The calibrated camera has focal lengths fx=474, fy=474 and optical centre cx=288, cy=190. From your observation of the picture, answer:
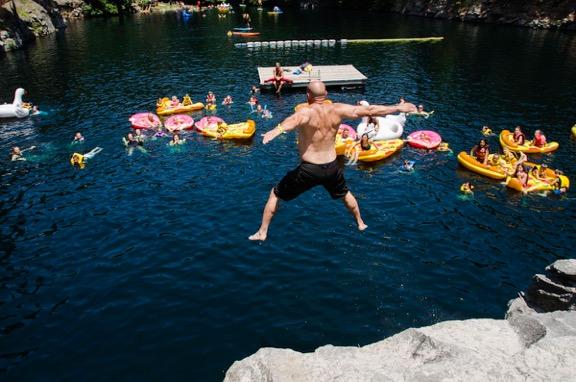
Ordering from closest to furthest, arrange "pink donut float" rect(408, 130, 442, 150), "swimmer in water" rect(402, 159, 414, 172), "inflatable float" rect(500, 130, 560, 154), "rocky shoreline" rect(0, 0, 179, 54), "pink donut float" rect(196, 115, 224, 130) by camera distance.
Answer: "swimmer in water" rect(402, 159, 414, 172) < "inflatable float" rect(500, 130, 560, 154) < "pink donut float" rect(408, 130, 442, 150) < "pink donut float" rect(196, 115, 224, 130) < "rocky shoreline" rect(0, 0, 179, 54)

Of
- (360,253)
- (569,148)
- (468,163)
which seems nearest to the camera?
(360,253)

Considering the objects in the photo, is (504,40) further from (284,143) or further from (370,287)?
(370,287)

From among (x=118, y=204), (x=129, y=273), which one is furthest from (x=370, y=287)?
(x=118, y=204)

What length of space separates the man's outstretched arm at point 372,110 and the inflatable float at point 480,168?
58.7 feet

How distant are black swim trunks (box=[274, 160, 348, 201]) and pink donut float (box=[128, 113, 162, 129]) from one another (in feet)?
79.3

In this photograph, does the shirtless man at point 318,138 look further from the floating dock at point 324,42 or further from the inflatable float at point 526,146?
the floating dock at point 324,42

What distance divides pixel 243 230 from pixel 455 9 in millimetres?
71569

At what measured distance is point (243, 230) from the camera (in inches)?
786

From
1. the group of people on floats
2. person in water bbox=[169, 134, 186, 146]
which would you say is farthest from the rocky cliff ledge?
person in water bbox=[169, 134, 186, 146]

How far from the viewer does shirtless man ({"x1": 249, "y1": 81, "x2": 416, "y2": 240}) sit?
829 cm

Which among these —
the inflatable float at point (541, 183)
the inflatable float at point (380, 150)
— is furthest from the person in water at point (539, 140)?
the inflatable float at point (380, 150)

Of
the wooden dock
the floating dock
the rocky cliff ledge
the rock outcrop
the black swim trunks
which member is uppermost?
the rock outcrop

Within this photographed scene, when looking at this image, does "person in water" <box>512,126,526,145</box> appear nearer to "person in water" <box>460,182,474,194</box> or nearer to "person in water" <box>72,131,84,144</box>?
"person in water" <box>460,182,474,194</box>

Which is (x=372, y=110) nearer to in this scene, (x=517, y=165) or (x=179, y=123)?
(x=517, y=165)
